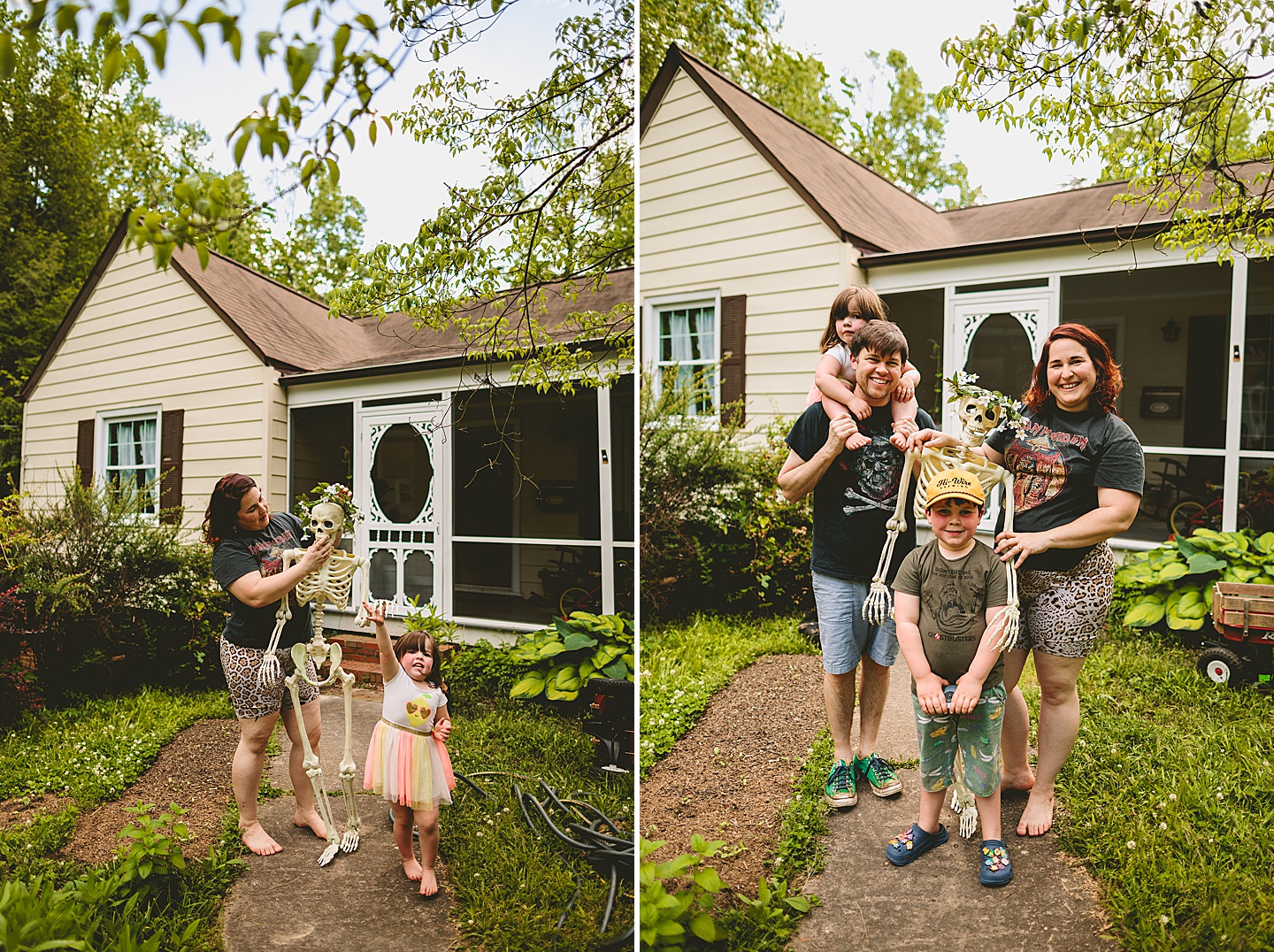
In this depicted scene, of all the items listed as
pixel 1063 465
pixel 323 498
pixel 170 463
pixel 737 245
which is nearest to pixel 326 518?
pixel 323 498

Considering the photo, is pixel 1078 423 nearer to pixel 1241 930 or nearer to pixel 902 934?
pixel 1241 930

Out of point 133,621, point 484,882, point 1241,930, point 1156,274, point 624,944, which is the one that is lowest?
point 624,944

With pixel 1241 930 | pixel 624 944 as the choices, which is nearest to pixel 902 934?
pixel 1241 930

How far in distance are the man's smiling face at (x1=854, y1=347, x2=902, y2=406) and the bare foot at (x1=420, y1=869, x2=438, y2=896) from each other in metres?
1.58

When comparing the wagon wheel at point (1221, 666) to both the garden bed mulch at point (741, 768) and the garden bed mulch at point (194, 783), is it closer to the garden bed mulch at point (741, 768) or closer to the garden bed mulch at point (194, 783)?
the garden bed mulch at point (741, 768)

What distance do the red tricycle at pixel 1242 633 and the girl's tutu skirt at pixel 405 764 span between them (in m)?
1.79

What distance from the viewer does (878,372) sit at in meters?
1.73

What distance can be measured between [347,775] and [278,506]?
69cm

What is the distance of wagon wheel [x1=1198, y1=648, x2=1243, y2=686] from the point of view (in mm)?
1642

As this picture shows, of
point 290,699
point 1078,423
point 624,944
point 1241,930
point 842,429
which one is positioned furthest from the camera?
point 624,944

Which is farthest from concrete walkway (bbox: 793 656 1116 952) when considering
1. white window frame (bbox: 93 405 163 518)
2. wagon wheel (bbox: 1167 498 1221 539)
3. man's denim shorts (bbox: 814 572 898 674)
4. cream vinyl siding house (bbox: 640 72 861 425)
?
white window frame (bbox: 93 405 163 518)

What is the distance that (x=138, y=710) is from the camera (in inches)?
73.2

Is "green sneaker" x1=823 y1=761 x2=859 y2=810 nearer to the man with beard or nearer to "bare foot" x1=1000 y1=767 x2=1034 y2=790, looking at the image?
the man with beard

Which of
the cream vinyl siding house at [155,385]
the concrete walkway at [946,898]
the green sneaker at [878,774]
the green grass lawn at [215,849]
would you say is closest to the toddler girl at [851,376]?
the green sneaker at [878,774]
